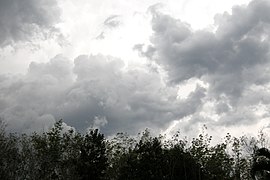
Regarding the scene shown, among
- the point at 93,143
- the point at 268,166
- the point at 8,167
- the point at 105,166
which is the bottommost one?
the point at 268,166

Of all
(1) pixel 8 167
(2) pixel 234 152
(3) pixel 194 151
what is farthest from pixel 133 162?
(1) pixel 8 167

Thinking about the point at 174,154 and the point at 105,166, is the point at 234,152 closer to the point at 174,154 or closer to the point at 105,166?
the point at 174,154

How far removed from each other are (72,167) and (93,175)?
24.5ft

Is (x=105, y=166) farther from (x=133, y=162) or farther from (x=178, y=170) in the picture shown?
(x=178, y=170)

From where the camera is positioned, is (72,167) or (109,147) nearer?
(72,167)

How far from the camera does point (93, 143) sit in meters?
70.9

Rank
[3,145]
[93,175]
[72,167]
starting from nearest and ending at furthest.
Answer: [3,145], [72,167], [93,175]

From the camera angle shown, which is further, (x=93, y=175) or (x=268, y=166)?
(x=93, y=175)

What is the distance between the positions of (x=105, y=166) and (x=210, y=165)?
20.9 metres

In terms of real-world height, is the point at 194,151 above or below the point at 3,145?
above

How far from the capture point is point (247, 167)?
7231 cm

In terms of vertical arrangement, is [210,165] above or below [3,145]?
above

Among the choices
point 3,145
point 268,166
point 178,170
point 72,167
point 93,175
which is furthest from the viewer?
point 178,170

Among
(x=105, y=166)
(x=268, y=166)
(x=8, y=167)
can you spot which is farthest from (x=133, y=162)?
(x=268, y=166)
